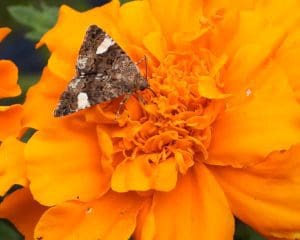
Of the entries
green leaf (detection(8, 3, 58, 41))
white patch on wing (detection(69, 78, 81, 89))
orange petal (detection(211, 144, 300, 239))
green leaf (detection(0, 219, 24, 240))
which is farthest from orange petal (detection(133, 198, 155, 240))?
green leaf (detection(8, 3, 58, 41))

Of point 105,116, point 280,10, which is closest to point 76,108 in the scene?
point 105,116

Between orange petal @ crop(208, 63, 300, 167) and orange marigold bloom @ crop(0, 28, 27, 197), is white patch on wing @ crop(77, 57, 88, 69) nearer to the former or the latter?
orange marigold bloom @ crop(0, 28, 27, 197)

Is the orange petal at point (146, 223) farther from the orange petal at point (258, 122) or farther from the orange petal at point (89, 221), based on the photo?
the orange petal at point (258, 122)

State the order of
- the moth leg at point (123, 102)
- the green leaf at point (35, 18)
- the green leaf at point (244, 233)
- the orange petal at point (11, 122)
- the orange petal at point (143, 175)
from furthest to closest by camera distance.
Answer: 1. the green leaf at point (35, 18)
2. the green leaf at point (244, 233)
3. the orange petal at point (11, 122)
4. the moth leg at point (123, 102)
5. the orange petal at point (143, 175)

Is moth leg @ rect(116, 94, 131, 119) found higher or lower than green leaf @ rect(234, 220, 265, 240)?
higher

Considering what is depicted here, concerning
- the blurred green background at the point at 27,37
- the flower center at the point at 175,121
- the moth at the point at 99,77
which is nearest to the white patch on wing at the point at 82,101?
the moth at the point at 99,77

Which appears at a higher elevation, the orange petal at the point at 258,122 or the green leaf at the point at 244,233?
the orange petal at the point at 258,122

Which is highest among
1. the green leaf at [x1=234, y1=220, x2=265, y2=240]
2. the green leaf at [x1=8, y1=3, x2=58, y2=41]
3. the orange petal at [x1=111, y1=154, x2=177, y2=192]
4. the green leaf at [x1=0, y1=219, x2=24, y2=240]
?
the green leaf at [x1=8, y1=3, x2=58, y2=41]

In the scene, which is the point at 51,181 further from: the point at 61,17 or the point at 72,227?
the point at 61,17
